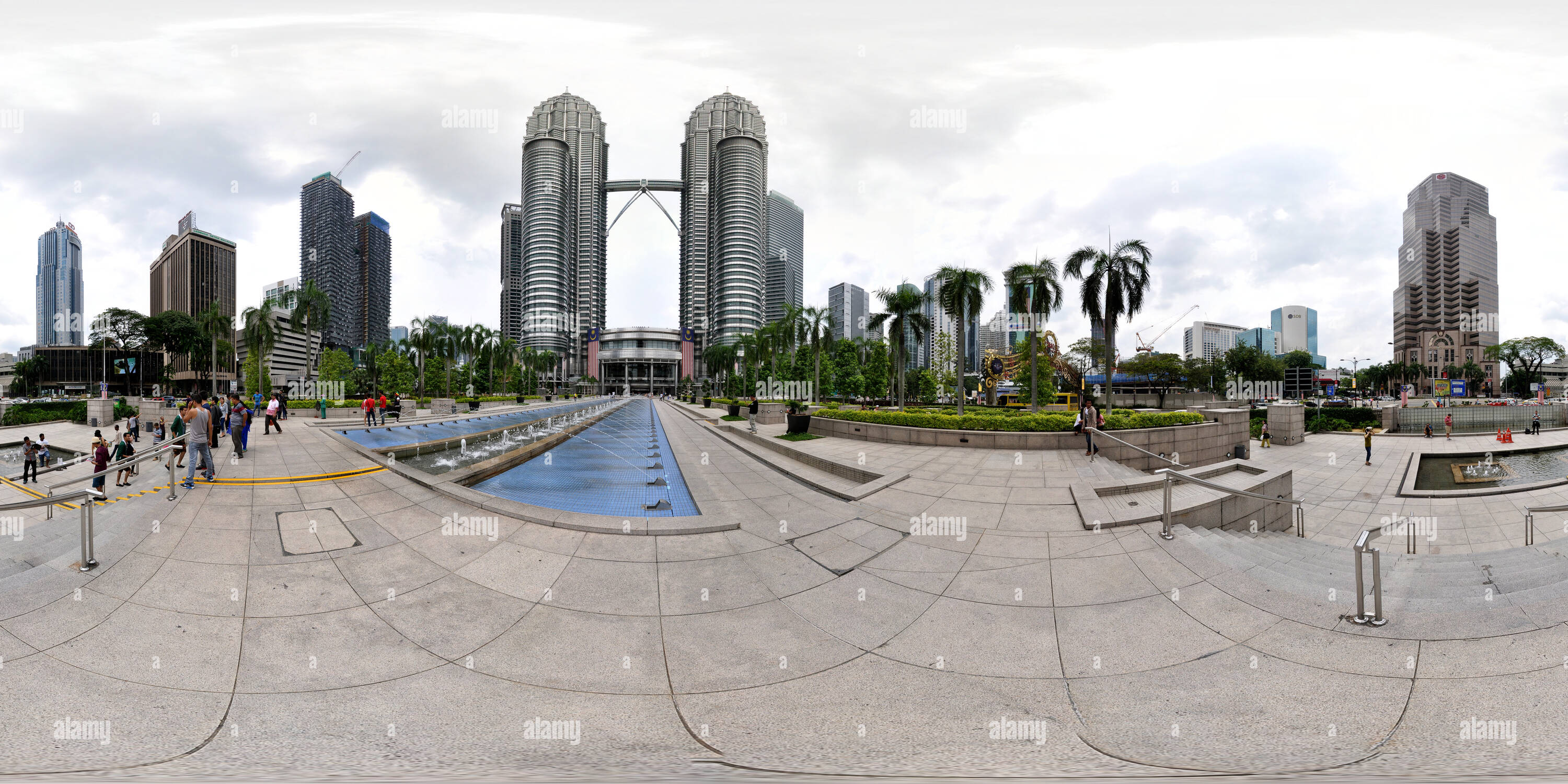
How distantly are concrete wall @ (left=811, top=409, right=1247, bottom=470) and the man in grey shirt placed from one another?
597 inches

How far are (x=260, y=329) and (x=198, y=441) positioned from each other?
53.0m

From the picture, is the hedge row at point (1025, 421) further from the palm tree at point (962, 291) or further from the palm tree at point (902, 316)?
the palm tree at point (902, 316)

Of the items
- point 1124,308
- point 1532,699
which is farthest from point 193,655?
point 1124,308

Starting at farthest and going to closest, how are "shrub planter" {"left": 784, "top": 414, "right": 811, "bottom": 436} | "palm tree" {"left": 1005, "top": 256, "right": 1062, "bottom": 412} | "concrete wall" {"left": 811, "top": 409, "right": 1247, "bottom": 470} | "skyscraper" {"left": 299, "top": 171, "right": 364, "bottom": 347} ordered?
"skyscraper" {"left": 299, "top": 171, "right": 364, "bottom": 347} → "palm tree" {"left": 1005, "top": 256, "right": 1062, "bottom": 412} → "shrub planter" {"left": 784, "top": 414, "right": 811, "bottom": 436} → "concrete wall" {"left": 811, "top": 409, "right": 1247, "bottom": 470}

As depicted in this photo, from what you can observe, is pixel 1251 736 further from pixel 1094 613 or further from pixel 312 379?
pixel 312 379

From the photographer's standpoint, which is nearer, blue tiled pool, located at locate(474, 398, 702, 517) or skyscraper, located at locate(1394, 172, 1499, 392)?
blue tiled pool, located at locate(474, 398, 702, 517)

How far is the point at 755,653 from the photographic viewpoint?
4.50 meters

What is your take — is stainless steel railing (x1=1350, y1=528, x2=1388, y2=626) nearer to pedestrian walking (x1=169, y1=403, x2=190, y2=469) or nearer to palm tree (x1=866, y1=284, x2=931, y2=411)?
pedestrian walking (x1=169, y1=403, x2=190, y2=469)

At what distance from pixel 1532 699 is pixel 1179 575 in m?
2.22

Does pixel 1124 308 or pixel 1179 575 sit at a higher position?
pixel 1124 308

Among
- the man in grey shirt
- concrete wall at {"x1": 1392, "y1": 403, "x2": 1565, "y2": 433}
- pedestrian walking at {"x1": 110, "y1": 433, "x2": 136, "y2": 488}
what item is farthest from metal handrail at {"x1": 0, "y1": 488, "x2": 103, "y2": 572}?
concrete wall at {"x1": 1392, "y1": 403, "x2": 1565, "y2": 433}

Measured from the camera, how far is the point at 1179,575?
5.81 m

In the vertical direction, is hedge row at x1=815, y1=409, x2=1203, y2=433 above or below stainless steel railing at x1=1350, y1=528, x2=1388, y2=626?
above

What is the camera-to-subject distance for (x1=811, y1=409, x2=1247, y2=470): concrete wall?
50.1ft
